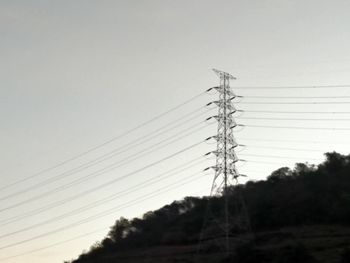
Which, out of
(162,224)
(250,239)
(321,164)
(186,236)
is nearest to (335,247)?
(250,239)

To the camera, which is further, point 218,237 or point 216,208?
point 216,208

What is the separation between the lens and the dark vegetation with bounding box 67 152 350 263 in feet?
189

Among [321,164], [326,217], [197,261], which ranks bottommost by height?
[197,261]

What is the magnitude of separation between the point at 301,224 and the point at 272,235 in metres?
9.44

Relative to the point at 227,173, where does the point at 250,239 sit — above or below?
below

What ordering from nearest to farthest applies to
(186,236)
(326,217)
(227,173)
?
1. (227,173)
2. (326,217)
3. (186,236)

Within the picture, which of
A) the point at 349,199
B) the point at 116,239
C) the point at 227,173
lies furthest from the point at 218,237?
the point at 116,239

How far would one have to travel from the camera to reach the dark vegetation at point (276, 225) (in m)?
57.6

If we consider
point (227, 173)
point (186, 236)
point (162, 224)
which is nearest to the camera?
point (227, 173)

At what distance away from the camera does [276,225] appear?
8488 centimetres

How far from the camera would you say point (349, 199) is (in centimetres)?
8238

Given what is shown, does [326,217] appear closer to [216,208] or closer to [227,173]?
[216,208]

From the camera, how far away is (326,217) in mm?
81062

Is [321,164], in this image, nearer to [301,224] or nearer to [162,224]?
[301,224]
